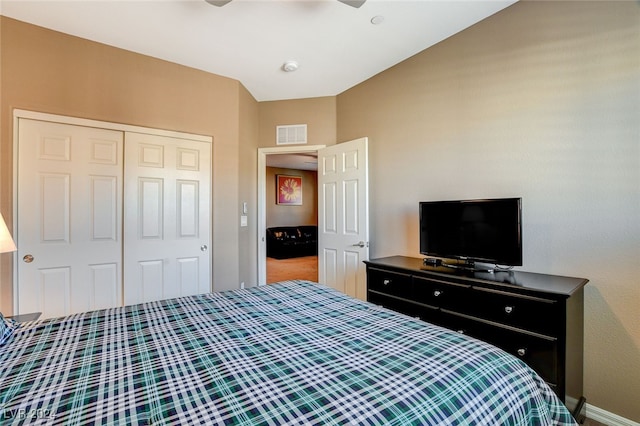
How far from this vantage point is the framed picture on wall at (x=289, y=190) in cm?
827

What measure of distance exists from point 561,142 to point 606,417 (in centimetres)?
173

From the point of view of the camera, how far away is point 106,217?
2.61 meters

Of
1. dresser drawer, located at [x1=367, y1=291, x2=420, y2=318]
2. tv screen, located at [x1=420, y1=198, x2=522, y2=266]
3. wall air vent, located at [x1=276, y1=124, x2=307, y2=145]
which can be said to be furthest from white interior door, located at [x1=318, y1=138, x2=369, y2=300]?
tv screen, located at [x1=420, y1=198, x2=522, y2=266]

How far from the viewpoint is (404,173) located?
295 centimetres

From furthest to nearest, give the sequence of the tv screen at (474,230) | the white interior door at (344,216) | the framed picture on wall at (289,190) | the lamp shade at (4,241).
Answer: the framed picture on wall at (289,190)
the white interior door at (344,216)
the tv screen at (474,230)
the lamp shade at (4,241)

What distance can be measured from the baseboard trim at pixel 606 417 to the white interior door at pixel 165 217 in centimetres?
326

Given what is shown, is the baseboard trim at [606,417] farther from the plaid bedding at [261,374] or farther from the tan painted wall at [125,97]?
the tan painted wall at [125,97]

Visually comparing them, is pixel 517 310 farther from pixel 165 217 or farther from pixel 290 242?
pixel 290 242

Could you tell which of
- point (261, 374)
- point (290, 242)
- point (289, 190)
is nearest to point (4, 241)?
point (261, 374)

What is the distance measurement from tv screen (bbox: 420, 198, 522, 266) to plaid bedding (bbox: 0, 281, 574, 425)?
103 centimetres

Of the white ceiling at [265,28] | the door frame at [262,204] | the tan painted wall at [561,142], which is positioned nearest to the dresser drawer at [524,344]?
the tan painted wall at [561,142]

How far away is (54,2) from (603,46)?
373 centimetres

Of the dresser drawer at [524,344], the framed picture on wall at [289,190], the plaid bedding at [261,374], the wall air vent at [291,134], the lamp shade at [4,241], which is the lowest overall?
the dresser drawer at [524,344]

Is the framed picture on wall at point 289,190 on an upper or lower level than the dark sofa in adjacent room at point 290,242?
upper
